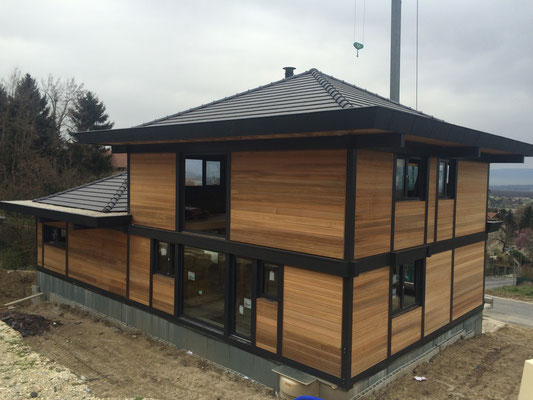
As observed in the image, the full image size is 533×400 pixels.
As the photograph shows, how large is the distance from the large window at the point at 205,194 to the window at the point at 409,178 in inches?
143

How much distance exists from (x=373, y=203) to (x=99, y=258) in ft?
24.9

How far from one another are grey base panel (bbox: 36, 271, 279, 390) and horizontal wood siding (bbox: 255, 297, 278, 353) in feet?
0.92

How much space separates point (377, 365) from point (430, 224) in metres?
2.89

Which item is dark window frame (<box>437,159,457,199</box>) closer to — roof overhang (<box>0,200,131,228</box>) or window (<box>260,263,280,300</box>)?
window (<box>260,263,280,300</box>)

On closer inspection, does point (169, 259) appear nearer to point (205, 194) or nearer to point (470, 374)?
point (205, 194)

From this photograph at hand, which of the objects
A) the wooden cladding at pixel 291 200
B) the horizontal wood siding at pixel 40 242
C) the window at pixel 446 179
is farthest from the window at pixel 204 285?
the horizontal wood siding at pixel 40 242

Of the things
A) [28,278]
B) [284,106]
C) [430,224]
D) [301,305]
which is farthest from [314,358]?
[28,278]

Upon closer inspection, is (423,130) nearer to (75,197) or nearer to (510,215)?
(75,197)

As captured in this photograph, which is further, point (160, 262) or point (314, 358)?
point (160, 262)

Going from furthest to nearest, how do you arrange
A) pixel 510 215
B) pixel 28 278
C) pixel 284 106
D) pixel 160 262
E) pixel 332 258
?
pixel 510 215 < pixel 28 278 < pixel 160 262 < pixel 284 106 < pixel 332 258

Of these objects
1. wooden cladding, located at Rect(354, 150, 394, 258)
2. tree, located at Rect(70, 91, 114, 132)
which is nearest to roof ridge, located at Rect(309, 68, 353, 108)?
wooden cladding, located at Rect(354, 150, 394, 258)

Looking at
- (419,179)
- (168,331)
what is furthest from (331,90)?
(168,331)

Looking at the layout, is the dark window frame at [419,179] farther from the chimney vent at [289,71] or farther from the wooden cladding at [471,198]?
the chimney vent at [289,71]

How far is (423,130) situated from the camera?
19.4 feet
